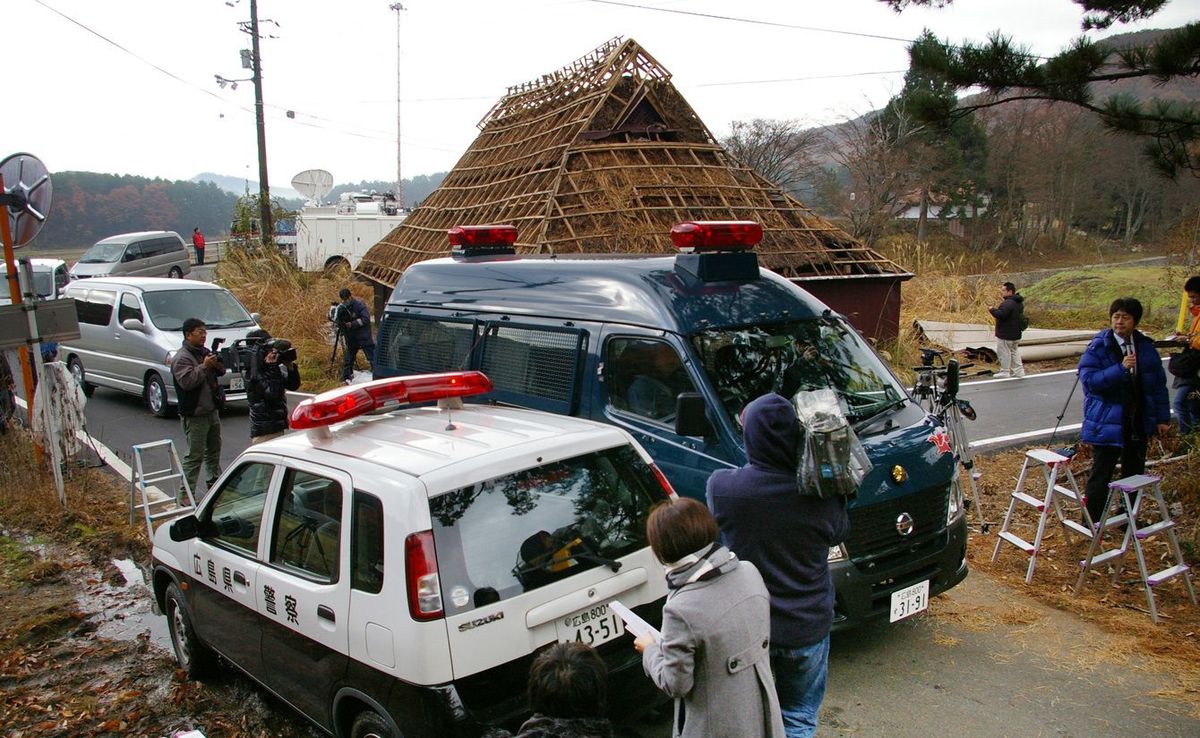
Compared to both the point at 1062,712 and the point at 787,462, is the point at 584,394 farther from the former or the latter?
the point at 1062,712

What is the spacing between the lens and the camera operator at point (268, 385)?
7906mm

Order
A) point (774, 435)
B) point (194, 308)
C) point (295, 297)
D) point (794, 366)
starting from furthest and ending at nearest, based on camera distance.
A: point (295, 297)
point (194, 308)
point (794, 366)
point (774, 435)

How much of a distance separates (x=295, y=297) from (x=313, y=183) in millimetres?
11352

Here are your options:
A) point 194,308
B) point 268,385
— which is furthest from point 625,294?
point 194,308

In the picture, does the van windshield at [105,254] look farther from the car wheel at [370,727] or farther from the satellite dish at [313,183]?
the car wheel at [370,727]

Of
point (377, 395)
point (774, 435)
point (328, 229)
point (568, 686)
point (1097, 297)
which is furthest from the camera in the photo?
point (328, 229)

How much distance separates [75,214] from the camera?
187ft

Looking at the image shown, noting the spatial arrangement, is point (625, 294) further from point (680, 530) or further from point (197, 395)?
Result: point (197, 395)

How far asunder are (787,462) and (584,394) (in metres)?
2.86

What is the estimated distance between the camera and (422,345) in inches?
301

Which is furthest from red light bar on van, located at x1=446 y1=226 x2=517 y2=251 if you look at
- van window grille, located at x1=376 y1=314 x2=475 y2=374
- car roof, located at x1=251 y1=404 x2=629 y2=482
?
car roof, located at x1=251 y1=404 x2=629 y2=482

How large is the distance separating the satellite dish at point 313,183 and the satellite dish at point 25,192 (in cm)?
2262

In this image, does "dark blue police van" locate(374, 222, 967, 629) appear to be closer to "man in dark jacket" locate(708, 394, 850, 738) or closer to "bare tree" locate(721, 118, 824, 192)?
"man in dark jacket" locate(708, 394, 850, 738)

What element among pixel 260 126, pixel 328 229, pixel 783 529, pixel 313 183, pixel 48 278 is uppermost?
pixel 260 126
